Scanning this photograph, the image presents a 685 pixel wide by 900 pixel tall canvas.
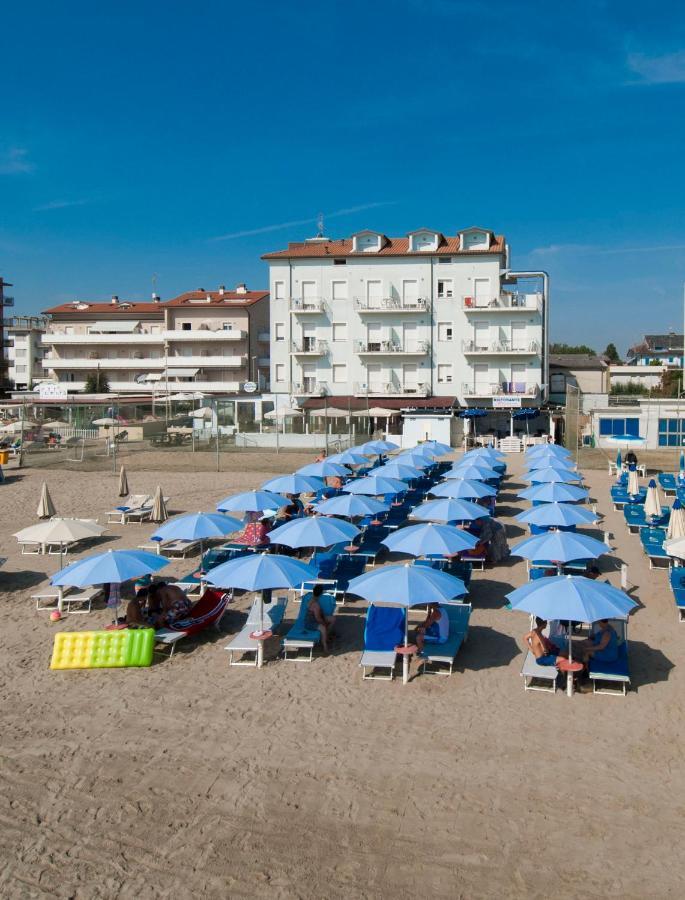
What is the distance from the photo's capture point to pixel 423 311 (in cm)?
5125

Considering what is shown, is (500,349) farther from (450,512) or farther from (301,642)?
(301,642)

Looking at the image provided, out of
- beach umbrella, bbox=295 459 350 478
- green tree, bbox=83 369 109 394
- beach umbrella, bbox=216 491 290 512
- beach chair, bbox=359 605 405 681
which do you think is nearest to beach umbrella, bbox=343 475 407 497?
beach umbrella, bbox=216 491 290 512

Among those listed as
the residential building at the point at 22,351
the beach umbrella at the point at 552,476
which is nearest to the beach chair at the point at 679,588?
the beach umbrella at the point at 552,476

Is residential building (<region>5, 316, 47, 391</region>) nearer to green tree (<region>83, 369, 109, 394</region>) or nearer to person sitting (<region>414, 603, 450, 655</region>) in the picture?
green tree (<region>83, 369, 109, 394</region>)

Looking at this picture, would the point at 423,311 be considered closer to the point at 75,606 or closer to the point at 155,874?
the point at 75,606

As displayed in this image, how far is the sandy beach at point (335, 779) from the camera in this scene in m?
5.84

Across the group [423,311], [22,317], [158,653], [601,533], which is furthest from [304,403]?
[22,317]

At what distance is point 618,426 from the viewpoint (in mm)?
39688

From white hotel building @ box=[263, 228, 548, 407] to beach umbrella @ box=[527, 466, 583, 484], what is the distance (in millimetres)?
29667

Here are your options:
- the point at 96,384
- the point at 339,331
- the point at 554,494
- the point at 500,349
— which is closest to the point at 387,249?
the point at 339,331

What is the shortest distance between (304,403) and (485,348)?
13246mm

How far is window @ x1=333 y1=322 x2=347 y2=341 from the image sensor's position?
52875 millimetres

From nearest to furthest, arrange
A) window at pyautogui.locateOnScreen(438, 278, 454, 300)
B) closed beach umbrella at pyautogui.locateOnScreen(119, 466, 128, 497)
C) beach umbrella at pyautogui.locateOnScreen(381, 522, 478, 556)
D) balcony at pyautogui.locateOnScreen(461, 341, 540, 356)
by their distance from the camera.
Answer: beach umbrella at pyautogui.locateOnScreen(381, 522, 478, 556)
closed beach umbrella at pyautogui.locateOnScreen(119, 466, 128, 497)
balcony at pyautogui.locateOnScreen(461, 341, 540, 356)
window at pyautogui.locateOnScreen(438, 278, 454, 300)

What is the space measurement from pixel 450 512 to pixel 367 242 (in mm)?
41510
